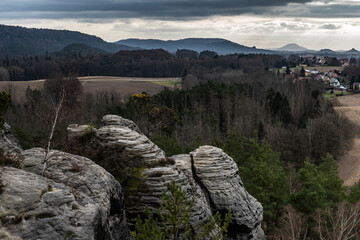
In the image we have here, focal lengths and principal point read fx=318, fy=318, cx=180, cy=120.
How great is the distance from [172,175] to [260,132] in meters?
42.4

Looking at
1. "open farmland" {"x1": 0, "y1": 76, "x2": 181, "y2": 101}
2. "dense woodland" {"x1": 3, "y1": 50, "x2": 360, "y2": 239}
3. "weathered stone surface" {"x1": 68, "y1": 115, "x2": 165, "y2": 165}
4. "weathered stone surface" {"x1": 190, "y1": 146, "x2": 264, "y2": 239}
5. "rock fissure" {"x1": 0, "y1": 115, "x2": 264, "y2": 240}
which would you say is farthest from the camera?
"open farmland" {"x1": 0, "y1": 76, "x2": 181, "y2": 101}

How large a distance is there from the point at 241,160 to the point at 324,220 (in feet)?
40.1

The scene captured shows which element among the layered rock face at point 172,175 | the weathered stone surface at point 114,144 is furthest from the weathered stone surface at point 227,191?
the weathered stone surface at point 114,144

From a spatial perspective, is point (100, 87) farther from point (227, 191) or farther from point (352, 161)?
point (227, 191)

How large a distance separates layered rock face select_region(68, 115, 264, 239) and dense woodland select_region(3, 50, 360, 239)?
1195mm

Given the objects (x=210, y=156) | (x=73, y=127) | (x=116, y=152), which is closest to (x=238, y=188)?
(x=210, y=156)

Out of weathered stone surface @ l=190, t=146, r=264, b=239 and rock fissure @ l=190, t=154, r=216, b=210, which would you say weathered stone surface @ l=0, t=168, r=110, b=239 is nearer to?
rock fissure @ l=190, t=154, r=216, b=210

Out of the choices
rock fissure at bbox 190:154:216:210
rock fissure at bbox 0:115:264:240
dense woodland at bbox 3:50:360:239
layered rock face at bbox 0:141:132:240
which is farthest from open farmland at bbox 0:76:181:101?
layered rock face at bbox 0:141:132:240

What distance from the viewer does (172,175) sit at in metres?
15.3

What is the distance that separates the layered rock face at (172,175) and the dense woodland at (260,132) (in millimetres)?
1195

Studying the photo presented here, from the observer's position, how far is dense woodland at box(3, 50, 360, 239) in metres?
21.7

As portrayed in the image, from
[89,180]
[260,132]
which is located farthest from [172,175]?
[260,132]

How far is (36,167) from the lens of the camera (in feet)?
42.9

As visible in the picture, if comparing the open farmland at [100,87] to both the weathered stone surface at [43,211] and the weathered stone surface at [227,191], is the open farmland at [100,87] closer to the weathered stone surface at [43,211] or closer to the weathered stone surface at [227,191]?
the weathered stone surface at [227,191]
